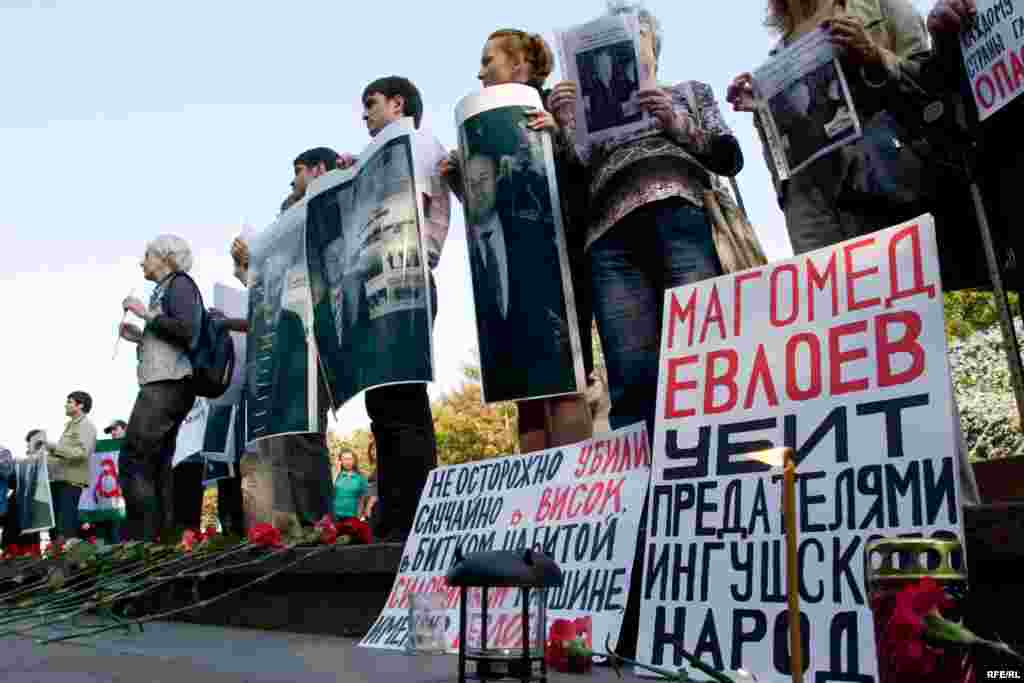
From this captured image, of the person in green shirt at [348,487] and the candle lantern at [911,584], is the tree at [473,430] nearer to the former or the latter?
the person in green shirt at [348,487]

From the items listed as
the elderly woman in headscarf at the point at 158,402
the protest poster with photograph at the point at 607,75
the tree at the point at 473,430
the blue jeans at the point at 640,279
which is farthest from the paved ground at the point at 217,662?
the tree at the point at 473,430

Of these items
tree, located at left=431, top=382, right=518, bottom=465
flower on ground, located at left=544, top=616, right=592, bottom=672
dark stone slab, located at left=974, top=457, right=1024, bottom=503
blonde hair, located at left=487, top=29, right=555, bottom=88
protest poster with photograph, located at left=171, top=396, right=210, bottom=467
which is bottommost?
flower on ground, located at left=544, top=616, right=592, bottom=672

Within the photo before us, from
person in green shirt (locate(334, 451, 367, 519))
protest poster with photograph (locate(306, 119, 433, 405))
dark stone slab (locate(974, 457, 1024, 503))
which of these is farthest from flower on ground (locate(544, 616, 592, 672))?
person in green shirt (locate(334, 451, 367, 519))

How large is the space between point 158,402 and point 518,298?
115 inches

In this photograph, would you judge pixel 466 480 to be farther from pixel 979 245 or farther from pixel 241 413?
pixel 241 413

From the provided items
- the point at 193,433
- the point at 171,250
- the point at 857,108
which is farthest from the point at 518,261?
the point at 193,433

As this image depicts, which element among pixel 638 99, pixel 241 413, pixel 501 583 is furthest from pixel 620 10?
pixel 241 413

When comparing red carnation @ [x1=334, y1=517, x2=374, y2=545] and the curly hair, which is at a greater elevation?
the curly hair

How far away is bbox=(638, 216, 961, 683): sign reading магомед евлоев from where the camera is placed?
116 inches

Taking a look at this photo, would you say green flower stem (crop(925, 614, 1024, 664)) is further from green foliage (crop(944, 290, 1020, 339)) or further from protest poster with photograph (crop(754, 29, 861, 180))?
green foliage (crop(944, 290, 1020, 339))

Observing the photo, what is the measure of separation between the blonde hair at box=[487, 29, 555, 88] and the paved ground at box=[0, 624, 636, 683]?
97.7 inches

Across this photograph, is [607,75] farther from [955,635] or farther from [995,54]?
[955,635]

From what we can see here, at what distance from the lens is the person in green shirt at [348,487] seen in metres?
11.5

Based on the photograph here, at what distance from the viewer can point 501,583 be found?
2500mm
